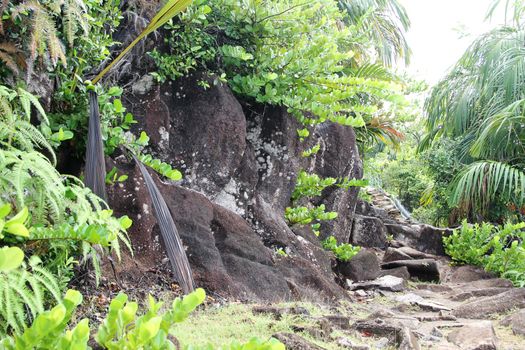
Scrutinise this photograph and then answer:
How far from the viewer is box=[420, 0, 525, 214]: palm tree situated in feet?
32.8

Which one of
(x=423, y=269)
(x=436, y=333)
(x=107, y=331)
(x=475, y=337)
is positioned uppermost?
(x=107, y=331)

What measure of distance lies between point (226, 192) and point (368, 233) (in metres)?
6.14

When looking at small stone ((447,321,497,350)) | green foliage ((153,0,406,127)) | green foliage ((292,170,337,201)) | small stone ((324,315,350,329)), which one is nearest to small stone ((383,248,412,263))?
green foliage ((292,170,337,201))

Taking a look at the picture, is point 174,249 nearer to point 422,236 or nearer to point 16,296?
point 16,296

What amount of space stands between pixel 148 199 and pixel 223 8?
2047 millimetres

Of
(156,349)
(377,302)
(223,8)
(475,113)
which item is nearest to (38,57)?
(223,8)

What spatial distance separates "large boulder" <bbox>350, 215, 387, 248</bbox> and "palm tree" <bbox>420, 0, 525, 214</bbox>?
160 centimetres

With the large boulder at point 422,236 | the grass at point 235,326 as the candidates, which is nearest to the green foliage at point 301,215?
the grass at point 235,326

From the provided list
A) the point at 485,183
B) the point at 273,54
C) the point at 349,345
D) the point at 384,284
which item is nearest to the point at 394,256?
the point at 384,284

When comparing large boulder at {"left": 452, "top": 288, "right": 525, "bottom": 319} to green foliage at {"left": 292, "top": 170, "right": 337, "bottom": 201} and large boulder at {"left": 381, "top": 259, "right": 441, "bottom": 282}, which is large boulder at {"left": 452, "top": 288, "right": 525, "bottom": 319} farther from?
large boulder at {"left": 381, "top": 259, "right": 441, "bottom": 282}

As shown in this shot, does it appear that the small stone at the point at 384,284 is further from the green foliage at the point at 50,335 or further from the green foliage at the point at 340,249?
the green foliage at the point at 50,335

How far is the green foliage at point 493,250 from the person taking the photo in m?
7.46

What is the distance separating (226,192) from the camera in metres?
4.49

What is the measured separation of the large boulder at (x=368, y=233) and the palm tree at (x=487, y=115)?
1.60 meters
